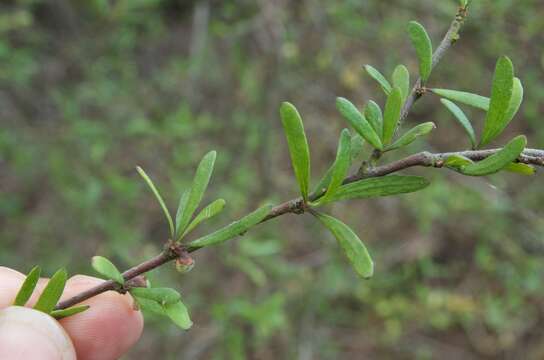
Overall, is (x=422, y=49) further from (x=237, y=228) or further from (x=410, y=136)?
(x=237, y=228)

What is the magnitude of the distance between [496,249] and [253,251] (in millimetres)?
1393

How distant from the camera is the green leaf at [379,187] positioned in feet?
2.25

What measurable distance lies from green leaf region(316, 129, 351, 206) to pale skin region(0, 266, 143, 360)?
548 millimetres

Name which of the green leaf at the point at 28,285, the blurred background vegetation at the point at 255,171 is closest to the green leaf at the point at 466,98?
the green leaf at the point at 28,285

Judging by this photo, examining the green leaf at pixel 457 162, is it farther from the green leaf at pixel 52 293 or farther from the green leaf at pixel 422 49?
the green leaf at pixel 52 293

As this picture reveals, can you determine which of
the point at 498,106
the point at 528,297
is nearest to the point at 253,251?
the point at 498,106

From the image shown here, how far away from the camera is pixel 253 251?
1834 mm

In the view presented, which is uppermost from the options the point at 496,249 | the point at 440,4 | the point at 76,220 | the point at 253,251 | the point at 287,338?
the point at 440,4

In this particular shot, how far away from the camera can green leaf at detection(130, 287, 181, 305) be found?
0.74m

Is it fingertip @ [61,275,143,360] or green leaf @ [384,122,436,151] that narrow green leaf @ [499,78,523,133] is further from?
fingertip @ [61,275,143,360]

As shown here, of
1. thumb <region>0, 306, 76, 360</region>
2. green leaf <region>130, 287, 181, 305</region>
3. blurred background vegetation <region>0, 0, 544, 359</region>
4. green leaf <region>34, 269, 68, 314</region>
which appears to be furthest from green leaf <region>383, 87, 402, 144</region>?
blurred background vegetation <region>0, 0, 544, 359</region>

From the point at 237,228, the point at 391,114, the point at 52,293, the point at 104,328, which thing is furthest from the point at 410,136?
the point at 104,328

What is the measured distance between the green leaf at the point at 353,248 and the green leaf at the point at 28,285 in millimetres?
379

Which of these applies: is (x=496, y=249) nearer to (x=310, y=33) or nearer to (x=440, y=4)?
(x=440, y=4)
